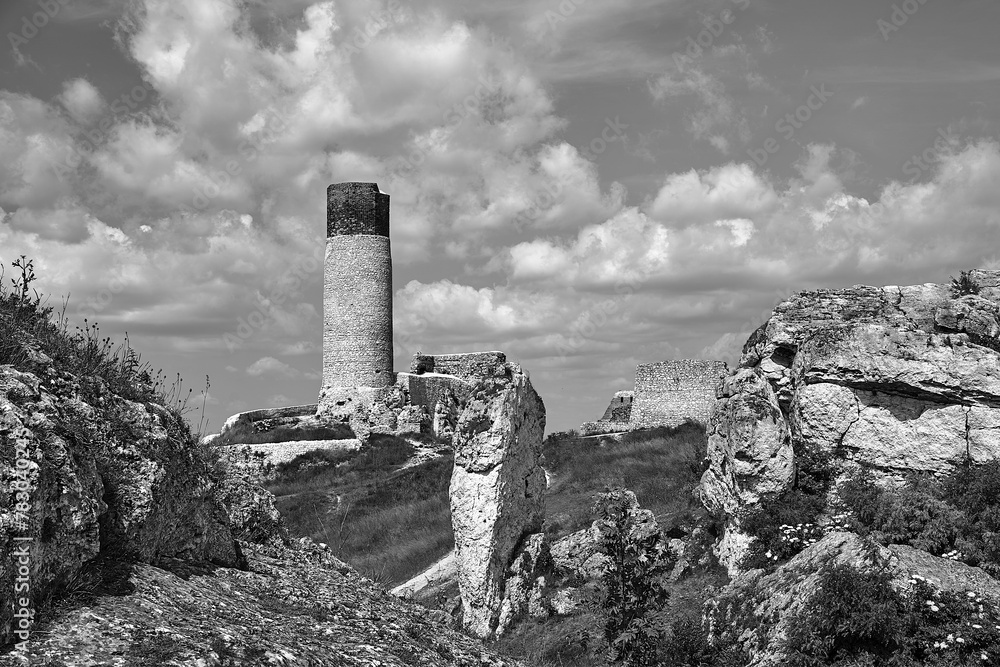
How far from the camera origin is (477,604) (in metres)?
16.1

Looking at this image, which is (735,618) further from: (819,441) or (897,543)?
(819,441)

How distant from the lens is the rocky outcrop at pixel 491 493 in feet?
52.8

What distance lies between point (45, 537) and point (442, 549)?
671 inches

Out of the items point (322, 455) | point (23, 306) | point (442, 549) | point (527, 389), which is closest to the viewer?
point (23, 306)

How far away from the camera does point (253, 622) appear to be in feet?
22.9

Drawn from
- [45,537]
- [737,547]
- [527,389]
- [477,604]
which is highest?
[527,389]

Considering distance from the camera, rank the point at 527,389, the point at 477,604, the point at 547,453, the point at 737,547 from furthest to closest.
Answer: the point at 547,453
the point at 527,389
the point at 477,604
the point at 737,547

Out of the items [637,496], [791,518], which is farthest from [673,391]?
[791,518]

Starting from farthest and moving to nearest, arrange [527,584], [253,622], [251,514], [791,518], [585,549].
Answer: [585,549]
[527,584]
[791,518]
[251,514]
[253,622]

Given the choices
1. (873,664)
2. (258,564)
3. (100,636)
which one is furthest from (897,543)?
(100,636)

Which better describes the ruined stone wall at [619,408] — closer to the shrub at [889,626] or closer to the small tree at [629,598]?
the small tree at [629,598]

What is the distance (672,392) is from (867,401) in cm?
2876

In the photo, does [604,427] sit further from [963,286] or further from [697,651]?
[697,651]

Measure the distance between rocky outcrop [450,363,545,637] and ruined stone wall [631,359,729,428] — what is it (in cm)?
2660
